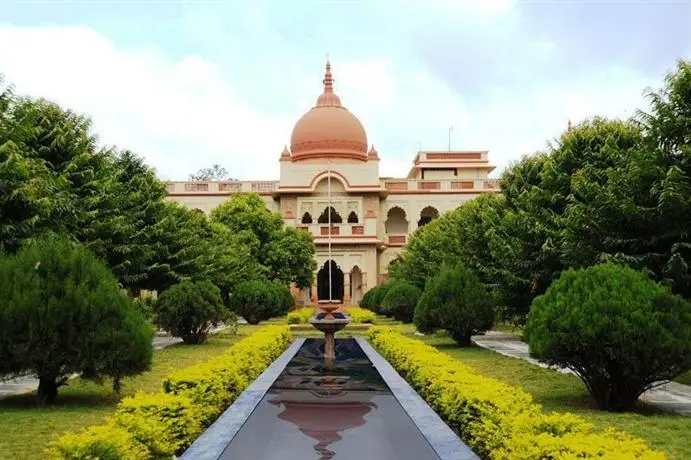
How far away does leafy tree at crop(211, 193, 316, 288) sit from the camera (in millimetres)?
37469

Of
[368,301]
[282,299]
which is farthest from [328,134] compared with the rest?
[282,299]

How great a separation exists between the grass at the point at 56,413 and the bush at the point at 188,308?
15.8 feet

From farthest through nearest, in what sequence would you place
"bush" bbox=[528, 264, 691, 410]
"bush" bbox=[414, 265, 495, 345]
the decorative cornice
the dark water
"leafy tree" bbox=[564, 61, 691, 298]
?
the decorative cornice, "bush" bbox=[414, 265, 495, 345], "leafy tree" bbox=[564, 61, 691, 298], "bush" bbox=[528, 264, 691, 410], the dark water

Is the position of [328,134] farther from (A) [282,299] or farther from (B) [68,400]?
Result: (B) [68,400]

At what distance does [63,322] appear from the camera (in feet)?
30.0

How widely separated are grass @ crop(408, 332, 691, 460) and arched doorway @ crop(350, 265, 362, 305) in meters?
34.0

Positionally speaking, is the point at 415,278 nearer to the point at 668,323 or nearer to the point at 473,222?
the point at 473,222

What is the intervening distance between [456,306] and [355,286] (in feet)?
108

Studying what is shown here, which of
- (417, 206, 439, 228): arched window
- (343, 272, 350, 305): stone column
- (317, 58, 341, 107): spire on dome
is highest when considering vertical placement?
(317, 58, 341, 107): spire on dome

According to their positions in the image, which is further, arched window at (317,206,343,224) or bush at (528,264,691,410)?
arched window at (317,206,343,224)

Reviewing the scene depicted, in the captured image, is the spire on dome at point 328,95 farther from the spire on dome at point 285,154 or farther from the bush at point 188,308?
the bush at point 188,308

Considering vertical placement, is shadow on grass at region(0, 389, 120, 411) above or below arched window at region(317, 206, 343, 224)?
below

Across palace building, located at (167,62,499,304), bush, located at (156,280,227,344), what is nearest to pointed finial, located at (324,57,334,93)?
palace building, located at (167,62,499,304)

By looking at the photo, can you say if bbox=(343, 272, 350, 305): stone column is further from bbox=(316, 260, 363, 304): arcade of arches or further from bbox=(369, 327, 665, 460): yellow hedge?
bbox=(369, 327, 665, 460): yellow hedge
